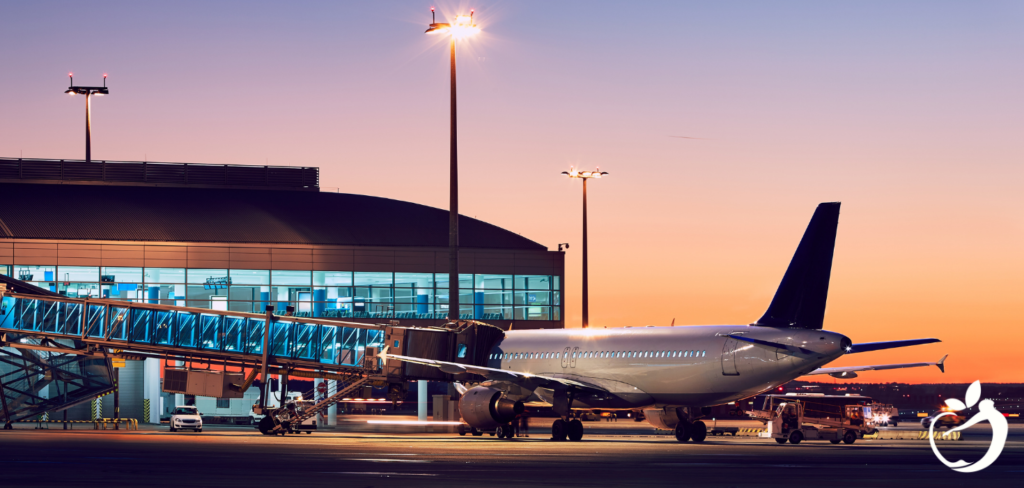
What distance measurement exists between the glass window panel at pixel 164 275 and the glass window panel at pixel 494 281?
19.1 metres

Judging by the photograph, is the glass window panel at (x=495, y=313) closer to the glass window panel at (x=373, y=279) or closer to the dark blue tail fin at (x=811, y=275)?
the glass window panel at (x=373, y=279)

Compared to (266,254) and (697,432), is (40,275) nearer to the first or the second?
(266,254)

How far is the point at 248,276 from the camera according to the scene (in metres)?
79.1

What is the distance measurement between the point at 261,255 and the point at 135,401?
40.4 feet

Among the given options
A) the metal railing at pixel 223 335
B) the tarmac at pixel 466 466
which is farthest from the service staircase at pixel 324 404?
the tarmac at pixel 466 466

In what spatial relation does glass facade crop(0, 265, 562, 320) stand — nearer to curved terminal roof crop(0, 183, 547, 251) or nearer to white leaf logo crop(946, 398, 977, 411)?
curved terminal roof crop(0, 183, 547, 251)

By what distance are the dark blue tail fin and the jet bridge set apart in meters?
15.2

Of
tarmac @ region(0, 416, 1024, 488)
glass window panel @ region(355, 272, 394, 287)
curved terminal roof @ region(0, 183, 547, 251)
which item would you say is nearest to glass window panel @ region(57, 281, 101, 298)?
curved terminal roof @ region(0, 183, 547, 251)

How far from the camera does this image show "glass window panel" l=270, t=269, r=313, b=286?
261 feet

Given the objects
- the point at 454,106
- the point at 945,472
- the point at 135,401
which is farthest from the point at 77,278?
the point at 945,472

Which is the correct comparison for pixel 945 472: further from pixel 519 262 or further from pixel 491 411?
pixel 519 262

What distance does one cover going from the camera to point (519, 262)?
8431 cm

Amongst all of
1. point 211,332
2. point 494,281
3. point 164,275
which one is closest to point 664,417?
point 211,332

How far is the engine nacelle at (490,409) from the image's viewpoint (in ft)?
151
